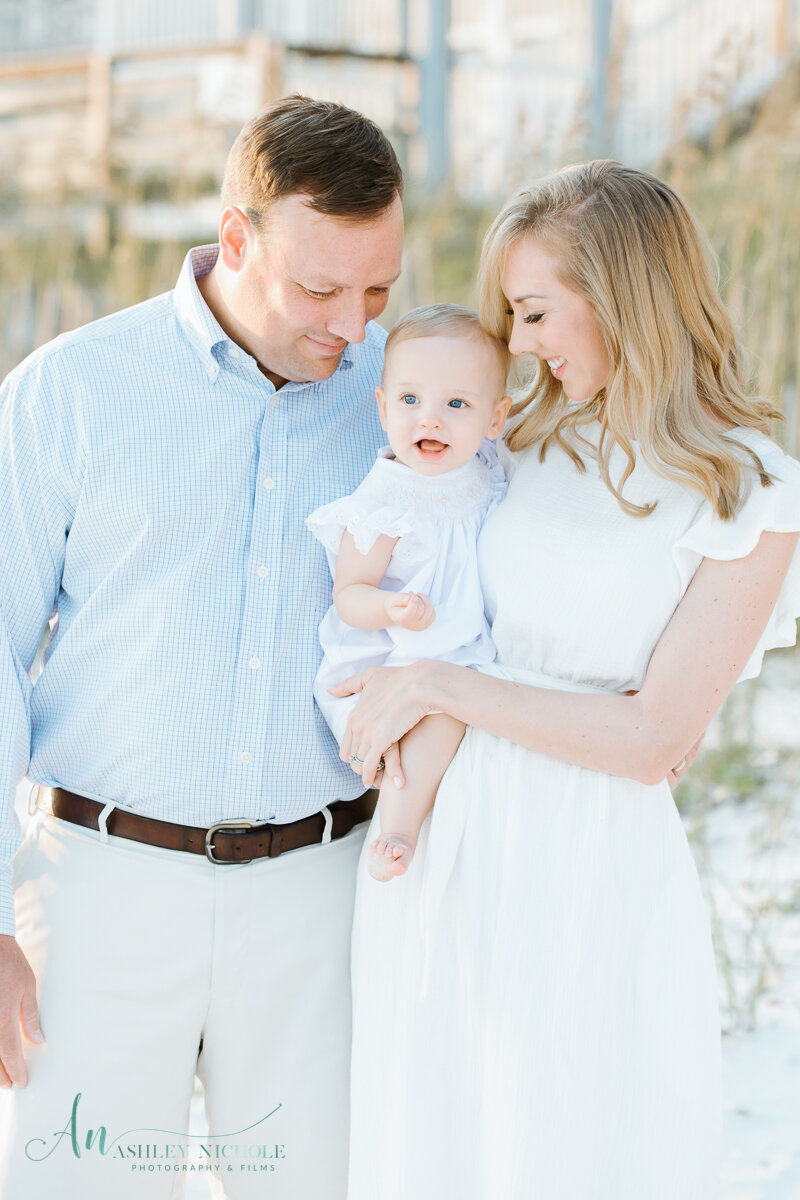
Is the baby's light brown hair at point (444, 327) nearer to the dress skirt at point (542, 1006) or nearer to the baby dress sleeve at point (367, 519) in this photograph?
the baby dress sleeve at point (367, 519)

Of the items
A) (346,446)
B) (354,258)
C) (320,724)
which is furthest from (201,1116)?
(354,258)

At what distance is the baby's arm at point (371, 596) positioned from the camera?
1.70m

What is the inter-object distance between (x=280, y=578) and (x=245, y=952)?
0.56 meters

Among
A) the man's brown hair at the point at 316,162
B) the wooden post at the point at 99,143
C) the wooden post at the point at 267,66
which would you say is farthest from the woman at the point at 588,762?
the wooden post at the point at 267,66

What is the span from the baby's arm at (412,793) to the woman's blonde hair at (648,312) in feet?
1.38

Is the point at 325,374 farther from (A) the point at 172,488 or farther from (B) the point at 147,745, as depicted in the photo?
(B) the point at 147,745


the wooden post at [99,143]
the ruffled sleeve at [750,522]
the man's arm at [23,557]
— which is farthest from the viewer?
the wooden post at [99,143]

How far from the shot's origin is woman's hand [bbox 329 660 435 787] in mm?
1693

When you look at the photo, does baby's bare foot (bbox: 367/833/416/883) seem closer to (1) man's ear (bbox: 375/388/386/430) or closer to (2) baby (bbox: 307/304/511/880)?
(2) baby (bbox: 307/304/511/880)

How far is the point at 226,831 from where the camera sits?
5.82ft

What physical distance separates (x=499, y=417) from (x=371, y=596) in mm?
378

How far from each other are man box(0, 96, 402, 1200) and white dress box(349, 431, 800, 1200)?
160 millimetres

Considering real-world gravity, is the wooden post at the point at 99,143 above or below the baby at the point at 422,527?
above

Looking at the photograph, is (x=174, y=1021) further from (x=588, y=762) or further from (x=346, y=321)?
(x=346, y=321)
